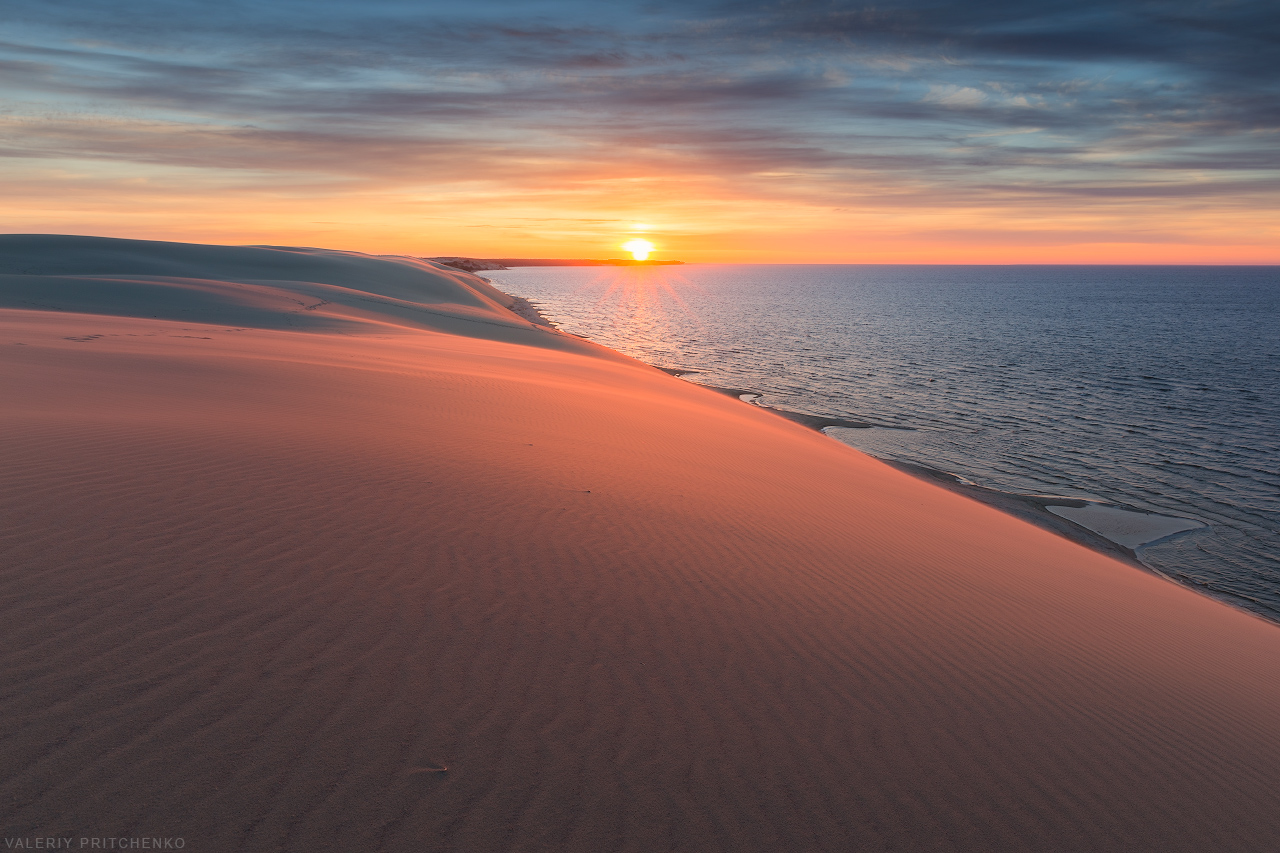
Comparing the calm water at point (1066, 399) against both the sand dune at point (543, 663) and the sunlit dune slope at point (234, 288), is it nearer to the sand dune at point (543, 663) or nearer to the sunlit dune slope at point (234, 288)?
the sand dune at point (543, 663)

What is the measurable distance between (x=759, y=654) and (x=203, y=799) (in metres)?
3.24

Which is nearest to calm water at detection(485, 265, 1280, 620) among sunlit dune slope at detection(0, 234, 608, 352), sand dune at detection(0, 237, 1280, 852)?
sand dune at detection(0, 237, 1280, 852)

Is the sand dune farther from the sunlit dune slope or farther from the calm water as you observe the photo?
the sunlit dune slope

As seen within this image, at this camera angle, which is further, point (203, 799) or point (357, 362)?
point (357, 362)

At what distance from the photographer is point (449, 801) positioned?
3.07 meters

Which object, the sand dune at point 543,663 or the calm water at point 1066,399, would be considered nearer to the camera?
the sand dune at point 543,663

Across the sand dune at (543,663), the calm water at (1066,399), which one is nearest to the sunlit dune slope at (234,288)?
the calm water at (1066,399)

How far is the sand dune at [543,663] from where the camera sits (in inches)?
121

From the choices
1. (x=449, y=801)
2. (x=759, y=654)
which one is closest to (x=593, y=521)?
(x=759, y=654)

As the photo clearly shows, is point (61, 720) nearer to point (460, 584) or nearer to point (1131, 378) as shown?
point (460, 584)

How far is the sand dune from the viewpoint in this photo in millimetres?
3086

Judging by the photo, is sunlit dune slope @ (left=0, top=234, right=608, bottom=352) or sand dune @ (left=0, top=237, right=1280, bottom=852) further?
sunlit dune slope @ (left=0, top=234, right=608, bottom=352)

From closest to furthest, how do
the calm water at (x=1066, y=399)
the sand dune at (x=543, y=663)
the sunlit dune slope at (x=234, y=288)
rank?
1. the sand dune at (x=543, y=663)
2. the calm water at (x=1066, y=399)
3. the sunlit dune slope at (x=234, y=288)

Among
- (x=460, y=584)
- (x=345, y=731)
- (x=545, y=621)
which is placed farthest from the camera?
(x=460, y=584)
